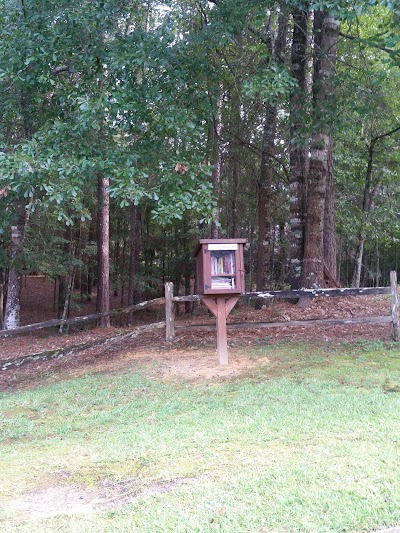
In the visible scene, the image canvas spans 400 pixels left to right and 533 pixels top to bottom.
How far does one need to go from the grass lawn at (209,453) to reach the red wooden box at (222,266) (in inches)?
56.6

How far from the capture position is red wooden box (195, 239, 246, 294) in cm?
790

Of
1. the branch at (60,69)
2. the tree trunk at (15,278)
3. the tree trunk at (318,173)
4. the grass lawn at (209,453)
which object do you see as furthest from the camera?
the tree trunk at (15,278)

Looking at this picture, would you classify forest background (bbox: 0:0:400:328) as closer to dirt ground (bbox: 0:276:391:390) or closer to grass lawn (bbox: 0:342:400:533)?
dirt ground (bbox: 0:276:391:390)

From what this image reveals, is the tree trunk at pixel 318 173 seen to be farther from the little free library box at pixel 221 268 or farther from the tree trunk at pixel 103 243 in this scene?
the tree trunk at pixel 103 243

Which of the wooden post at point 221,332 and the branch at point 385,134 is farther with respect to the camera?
the branch at point 385,134

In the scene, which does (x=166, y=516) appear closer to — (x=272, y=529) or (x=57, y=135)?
(x=272, y=529)

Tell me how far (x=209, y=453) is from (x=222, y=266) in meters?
3.89

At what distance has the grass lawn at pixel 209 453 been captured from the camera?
328cm

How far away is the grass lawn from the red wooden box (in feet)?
4.72

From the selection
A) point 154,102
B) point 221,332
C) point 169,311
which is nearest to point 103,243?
point 169,311

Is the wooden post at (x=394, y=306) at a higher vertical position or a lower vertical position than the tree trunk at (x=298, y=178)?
lower

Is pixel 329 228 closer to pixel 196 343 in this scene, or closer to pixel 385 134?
pixel 196 343

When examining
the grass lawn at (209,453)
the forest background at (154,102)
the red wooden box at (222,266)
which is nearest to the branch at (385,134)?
the forest background at (154,102)

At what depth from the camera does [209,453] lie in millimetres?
4488
